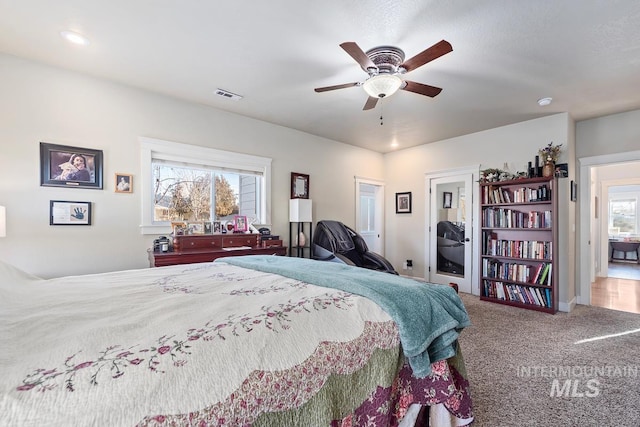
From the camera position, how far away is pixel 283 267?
1975 millimetres

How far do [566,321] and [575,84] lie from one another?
273 cm

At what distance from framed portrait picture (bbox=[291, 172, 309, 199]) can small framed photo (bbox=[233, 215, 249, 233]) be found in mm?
998

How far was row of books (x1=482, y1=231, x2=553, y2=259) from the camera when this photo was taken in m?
3.95

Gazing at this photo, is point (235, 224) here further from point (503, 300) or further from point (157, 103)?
point (503, 300)

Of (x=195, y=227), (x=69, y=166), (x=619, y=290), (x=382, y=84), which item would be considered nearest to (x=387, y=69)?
(x=382, y=84)

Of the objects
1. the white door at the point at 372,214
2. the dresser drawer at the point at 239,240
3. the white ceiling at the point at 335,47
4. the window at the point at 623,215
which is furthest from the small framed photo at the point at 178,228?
the window at the point at 623,215

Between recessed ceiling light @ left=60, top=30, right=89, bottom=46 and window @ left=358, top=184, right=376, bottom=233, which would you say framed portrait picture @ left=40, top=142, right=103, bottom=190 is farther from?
window @ left=358, top=184, right=376, bottom=233

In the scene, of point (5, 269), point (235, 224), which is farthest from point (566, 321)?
point (5, 269)

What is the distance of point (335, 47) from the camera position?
2475mm

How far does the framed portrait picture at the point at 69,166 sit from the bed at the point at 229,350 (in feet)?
5.21

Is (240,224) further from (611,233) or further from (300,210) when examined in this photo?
(611,233)

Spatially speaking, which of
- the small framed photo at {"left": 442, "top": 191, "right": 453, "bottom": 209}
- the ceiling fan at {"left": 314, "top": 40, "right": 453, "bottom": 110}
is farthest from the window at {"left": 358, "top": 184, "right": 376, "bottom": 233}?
the ceiling fan at {"left": 314, "top": 40, "right": 453, "bottom": 110}

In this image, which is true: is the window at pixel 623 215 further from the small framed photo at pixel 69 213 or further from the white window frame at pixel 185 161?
the small framed photo at pixel 69 213

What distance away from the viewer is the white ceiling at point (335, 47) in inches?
80.7
